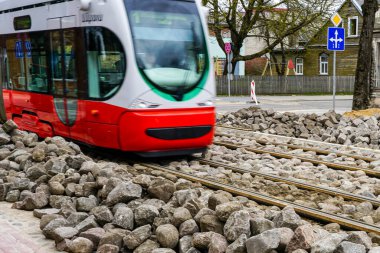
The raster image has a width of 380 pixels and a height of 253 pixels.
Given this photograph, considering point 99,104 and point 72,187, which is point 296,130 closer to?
point 99,104

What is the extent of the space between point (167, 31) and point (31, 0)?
3.92 metres

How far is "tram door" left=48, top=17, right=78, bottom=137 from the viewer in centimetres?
1065

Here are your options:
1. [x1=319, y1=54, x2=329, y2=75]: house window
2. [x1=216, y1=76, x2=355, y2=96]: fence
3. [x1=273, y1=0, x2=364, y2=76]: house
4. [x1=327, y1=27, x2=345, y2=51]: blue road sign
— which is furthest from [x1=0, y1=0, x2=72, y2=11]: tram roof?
[x1=319, y1=54, x2=329, y2=75]: house window

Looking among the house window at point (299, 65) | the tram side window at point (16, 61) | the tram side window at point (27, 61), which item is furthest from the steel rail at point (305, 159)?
the house window at point (299, 65)

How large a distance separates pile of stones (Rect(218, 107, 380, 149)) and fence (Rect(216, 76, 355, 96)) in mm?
26999

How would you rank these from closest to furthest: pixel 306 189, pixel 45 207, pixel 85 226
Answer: pixel 85 226 < pixel 45 207 < pixel 306 189

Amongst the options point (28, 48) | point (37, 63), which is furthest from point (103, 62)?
point (28, 48)

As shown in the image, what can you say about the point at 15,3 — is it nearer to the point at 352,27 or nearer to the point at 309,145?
the point at 309,145

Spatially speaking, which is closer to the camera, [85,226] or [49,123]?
[85,226]

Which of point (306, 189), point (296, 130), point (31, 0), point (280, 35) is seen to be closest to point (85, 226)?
point (306, 189)

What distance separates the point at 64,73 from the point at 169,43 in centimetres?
234

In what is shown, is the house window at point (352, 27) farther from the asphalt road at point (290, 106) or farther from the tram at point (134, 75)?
the tram at point (134, 75)

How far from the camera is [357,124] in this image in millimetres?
14211

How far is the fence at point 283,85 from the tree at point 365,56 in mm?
25569
